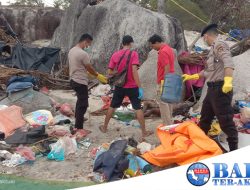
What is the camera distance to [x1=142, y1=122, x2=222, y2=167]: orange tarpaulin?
5.41 meters

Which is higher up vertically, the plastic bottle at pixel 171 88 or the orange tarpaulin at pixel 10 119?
the plastic bottle at pixel 171 88

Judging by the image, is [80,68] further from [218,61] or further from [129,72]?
[218,61]

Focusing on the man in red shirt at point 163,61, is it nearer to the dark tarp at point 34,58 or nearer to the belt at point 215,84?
the belt at point 215,84

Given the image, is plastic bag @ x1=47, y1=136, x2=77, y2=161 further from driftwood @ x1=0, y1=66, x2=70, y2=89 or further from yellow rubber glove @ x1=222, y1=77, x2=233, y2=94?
driftwood @ x1=0, y1=66, x2=70, y2=89

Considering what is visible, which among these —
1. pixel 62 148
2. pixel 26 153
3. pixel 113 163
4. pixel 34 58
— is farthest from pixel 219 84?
pixel 34 58

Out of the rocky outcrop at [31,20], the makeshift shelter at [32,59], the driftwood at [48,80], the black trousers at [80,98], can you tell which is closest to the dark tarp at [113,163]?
the black trousers at [80,98]

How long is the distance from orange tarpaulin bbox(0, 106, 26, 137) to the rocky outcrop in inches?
396

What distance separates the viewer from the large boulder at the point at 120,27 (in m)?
12.1

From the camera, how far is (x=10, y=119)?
25.4 feet

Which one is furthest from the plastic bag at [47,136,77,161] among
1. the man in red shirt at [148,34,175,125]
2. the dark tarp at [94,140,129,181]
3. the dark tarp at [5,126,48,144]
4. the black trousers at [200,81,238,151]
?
the black trousers at [200,81,238,151]

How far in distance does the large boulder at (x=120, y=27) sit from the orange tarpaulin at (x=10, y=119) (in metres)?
4.72

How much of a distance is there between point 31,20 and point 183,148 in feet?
44.4

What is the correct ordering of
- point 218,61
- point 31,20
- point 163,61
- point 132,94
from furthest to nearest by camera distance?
point 31,20, point 132,94, point 163,61, point 218,61

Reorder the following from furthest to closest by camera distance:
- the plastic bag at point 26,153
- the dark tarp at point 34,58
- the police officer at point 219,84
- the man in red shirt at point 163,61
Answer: the dark tarp at point 34,58, the man in red shirt at point 163,61, the plastic bag at point 26,153, the police officer at point 219,84
